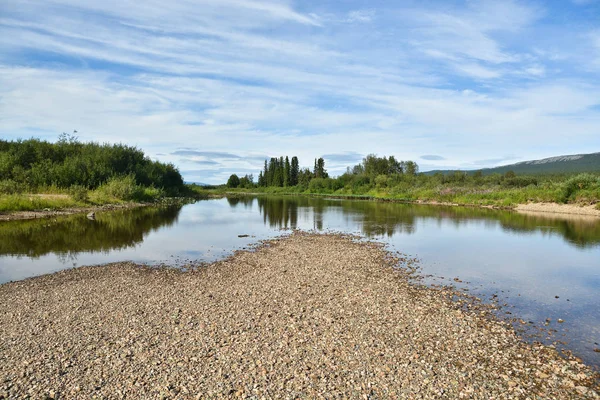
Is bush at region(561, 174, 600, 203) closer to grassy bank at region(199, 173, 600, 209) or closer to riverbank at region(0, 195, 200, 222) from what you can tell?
grassy bank at region(199, 173, 600, 209)

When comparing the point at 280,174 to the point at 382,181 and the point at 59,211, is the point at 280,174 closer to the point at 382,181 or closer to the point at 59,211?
the point at 382,181

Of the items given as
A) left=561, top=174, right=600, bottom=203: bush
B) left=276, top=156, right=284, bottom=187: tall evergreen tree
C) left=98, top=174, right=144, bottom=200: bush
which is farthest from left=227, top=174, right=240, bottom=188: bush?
left=561, top=174, right=600, bottom=203: bush

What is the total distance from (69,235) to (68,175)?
90.7 feet

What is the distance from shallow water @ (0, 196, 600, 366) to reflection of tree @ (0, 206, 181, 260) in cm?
5

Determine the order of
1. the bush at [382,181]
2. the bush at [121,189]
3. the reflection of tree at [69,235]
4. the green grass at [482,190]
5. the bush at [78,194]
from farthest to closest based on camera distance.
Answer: the bush at [382,181]
the bush at [121,189]
the green grass at [482,190]
the bush at [78,194]
the reflection of tree at [69,235]

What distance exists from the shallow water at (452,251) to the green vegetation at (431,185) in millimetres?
15312

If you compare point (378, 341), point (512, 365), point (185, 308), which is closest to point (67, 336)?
point (185, 308)

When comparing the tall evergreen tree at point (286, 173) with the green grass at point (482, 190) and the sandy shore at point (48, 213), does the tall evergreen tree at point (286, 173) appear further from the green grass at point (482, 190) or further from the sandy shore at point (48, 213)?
the sandy shore at point (48, 213)

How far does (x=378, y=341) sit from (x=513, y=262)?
11.6 metres

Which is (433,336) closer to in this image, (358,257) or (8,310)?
(358,257)

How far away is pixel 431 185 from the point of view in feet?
243

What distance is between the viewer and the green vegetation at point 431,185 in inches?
1761

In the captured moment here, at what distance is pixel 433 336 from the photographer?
780 centimetres

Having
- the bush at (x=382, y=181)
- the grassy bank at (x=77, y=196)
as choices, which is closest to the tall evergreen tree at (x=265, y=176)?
the bush at (x=382, y=181)
